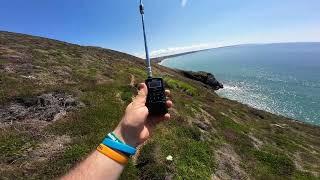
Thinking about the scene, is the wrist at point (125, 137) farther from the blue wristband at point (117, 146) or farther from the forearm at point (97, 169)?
the forearm at point (97, 169)

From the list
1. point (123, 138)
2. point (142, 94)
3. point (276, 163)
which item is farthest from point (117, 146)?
point (276, 163)

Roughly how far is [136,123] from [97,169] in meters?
1.13

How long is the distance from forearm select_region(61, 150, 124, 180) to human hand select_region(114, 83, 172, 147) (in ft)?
1.81

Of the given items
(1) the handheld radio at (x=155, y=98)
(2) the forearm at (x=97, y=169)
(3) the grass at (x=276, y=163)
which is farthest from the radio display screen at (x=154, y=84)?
(3) the grass at (x=276, y=163)

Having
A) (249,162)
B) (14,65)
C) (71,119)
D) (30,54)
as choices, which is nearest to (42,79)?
(14,65)

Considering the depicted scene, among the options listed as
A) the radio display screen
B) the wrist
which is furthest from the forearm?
the radio display screen

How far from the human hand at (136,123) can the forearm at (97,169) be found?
0.55 meters

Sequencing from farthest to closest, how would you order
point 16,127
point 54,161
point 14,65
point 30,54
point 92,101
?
point 30,54
point 14,65
point 92,101
point 16,127
point 54,161

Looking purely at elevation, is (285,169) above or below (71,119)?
below

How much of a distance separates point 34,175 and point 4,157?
9.04ft

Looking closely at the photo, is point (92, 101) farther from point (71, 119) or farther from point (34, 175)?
point (34, 175)

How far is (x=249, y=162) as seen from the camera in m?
27.8

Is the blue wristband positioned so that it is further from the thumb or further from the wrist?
the thumb

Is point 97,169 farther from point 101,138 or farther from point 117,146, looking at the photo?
point 101,138
